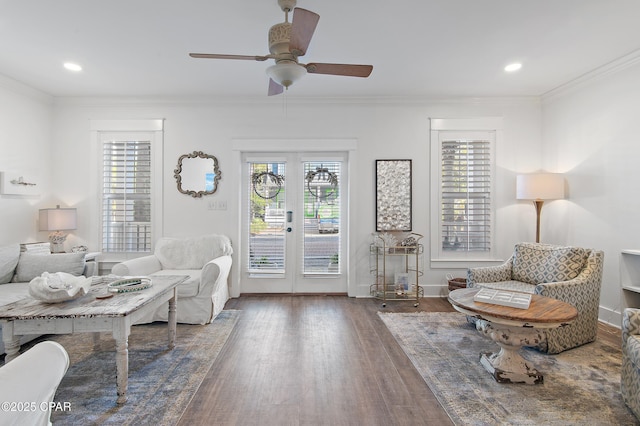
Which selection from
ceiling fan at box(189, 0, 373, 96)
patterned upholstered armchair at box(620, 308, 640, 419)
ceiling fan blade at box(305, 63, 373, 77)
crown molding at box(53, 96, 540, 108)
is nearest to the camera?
patterned upholstered armchair at box(620, 308, 640, 419)

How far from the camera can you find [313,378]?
2336 mm

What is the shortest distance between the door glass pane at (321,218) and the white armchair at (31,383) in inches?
141

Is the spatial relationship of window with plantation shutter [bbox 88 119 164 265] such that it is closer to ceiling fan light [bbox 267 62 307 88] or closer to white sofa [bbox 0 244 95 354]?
white sofa [bbox 0 244 95 354]

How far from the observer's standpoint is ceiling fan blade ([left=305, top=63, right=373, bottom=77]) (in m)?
2.37

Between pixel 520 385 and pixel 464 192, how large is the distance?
2.77 metres

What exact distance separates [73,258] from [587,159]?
229 inches

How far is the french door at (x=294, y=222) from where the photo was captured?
454 centimetres

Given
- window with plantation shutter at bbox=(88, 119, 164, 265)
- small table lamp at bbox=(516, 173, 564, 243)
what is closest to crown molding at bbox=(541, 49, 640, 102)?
small table lamp at bbox=(516, 173, 564, 243)

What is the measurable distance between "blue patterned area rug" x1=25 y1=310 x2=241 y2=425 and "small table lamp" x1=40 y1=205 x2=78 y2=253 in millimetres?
1397

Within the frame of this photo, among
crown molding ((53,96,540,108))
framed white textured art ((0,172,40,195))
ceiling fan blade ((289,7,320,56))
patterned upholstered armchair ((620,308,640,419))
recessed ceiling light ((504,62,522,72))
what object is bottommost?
patterned upholstered armchair ((620,308,640,419))

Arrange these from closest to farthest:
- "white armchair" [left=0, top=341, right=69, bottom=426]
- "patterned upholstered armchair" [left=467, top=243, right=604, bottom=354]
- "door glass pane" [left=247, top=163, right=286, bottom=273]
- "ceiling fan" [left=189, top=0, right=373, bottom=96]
Result: "white armchair" [left=0, top=341, right=69, bottom=426] < "ceiling fan" [left=189, top=0, right=373, bottom=96] < "patterned upholstered armchair" [left=467, top=243, right=604, bottom=354] < "door glass pane" [left=247, top=163, right=286, bottom=273]

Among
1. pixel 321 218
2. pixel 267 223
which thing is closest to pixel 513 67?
→ pixel 321 218

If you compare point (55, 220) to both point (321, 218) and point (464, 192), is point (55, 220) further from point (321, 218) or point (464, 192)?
point (464, 192)

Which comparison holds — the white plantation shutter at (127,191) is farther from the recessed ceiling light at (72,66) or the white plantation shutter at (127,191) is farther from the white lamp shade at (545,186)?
the white lamp shade at (545,186)
